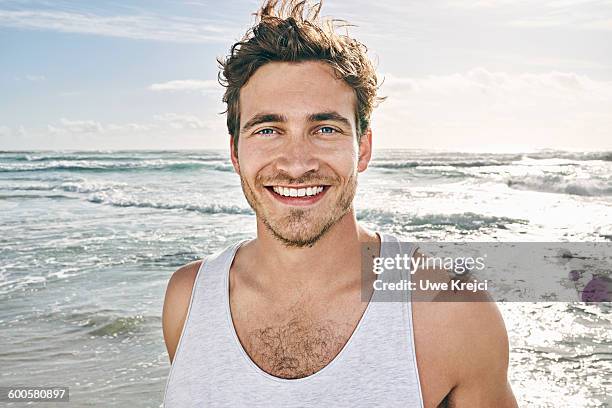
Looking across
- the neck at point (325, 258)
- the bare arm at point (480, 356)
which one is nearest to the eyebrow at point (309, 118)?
the neck at point (325, 258)

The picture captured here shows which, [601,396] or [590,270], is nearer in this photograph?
[601,396]

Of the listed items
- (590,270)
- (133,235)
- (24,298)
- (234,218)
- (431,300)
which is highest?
(234,218)

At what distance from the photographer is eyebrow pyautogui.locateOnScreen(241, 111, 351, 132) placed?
9.16 feet

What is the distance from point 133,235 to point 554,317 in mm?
8538

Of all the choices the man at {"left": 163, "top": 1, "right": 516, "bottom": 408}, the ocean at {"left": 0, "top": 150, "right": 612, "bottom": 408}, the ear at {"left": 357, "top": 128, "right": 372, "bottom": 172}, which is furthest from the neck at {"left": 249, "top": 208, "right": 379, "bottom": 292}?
the ocean at {"left": 0, "top": 150, "right": 612, "bottom": 408}

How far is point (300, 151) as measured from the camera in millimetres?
2791

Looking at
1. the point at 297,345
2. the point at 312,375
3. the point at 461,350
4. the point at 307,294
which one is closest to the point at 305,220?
the point at 307,294

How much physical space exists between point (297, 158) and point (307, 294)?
2.05 feet

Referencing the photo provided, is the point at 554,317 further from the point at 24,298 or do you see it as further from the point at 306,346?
the point at 24,298

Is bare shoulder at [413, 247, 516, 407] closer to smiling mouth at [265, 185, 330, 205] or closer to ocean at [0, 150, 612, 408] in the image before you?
smiling mouth at [265, 185, 330, 205]

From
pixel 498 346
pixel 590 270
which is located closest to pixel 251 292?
pixel 498 346

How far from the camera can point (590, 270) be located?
9156 millimetres

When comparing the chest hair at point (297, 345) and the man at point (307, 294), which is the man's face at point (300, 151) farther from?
the chest hair at point (297, 345)

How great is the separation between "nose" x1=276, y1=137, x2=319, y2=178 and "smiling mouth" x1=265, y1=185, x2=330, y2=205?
0.21ft
